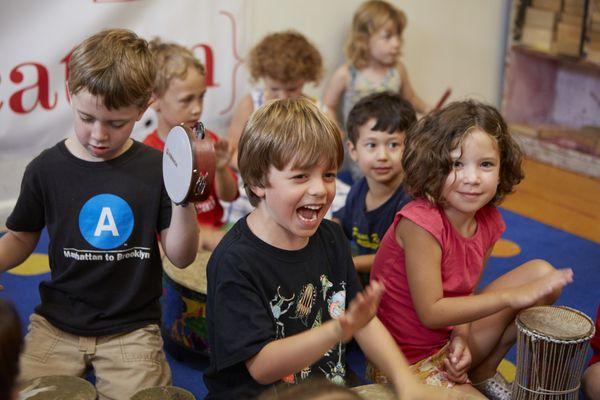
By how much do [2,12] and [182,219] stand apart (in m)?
1.80

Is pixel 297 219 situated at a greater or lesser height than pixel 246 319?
greater

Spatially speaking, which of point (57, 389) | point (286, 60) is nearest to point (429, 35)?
point (286, 60)

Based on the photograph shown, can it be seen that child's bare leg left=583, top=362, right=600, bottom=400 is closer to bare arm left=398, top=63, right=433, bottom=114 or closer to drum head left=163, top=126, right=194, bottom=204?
drum head left=163, top=126, right=194, bottom=204

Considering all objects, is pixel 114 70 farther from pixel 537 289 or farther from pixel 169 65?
pixel 537 289

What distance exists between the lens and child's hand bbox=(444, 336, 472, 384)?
79.4 inches

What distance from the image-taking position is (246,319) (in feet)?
5.17

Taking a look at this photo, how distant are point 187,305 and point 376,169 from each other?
71 centimetres

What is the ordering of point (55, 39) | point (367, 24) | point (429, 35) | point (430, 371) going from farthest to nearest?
point (429, 35) < point (367, 24) < point (55, 39) < point (430, 371)

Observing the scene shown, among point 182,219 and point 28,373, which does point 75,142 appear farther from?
point 28,373

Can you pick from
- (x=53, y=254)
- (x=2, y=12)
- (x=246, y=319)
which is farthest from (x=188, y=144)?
(x=2, y=12)

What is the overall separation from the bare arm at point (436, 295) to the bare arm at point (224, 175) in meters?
0.79

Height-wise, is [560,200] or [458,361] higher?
[458,361]

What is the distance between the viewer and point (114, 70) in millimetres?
1880

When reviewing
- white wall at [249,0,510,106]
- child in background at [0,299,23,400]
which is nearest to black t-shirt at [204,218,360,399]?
child in background at [0,299,23,400]
